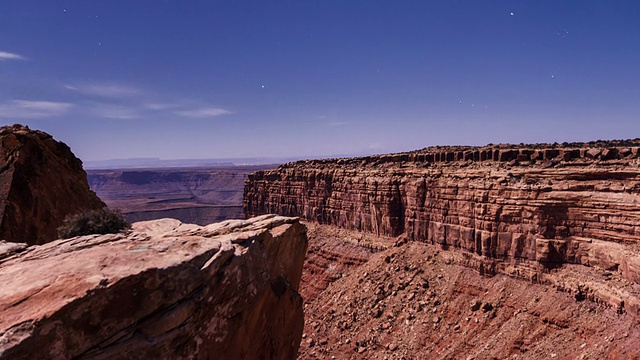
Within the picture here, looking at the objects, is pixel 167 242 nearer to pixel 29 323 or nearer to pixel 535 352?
pixel 29 323

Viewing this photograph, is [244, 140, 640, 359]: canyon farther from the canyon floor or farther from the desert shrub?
the desert shrub

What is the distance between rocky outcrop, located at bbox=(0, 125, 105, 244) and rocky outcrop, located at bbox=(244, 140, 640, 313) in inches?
1226

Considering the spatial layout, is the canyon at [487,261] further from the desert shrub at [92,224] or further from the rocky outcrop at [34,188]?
the desert shrub at [92,224]

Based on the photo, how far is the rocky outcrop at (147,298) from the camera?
7586 mm

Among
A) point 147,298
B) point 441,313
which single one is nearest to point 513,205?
point 441,313

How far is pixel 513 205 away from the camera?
33562 millimetres

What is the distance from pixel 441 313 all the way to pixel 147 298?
103 feet

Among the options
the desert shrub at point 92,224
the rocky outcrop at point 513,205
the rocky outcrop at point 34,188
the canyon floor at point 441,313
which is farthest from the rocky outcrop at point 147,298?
the rocky outcrop at point 513,205

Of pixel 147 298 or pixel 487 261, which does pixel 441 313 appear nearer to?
pixel 487 261

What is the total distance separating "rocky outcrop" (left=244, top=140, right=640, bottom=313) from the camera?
92.3 feet

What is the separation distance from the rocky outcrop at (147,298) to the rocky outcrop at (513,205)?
25112 mm

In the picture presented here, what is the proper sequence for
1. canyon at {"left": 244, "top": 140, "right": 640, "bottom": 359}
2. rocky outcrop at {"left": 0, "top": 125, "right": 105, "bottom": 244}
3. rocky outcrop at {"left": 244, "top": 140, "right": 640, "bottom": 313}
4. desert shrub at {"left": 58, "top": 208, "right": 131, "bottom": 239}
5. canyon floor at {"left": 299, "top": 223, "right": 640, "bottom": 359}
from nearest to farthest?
1. desert shrub at {"left": 58, "top": 208, "right": 131, "bottom": 239}
2. rocky outcrop at {"left": 0, "top": 125, "right": 105, "bottom": 244}
3. canyon floor at {"left": 299, "top": 223, "right": 640, "bottom": 359}
4. canyon at {"left": 244, "top": 140, "right": 640, "bottom": 359}
5. rocky outcrop at {"left": 244, "top": 140, "right": 640, "bottom": 313}

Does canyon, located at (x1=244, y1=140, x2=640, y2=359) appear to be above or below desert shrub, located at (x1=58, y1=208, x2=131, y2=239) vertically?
below

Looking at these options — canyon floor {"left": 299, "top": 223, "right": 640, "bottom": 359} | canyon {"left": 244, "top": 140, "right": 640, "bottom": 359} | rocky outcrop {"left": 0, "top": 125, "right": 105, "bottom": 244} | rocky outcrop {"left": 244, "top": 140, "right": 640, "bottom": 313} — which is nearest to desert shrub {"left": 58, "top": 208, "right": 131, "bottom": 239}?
rocky outcrop {"left": 0, "top": 125, "right": 105, "bottom": 244}
